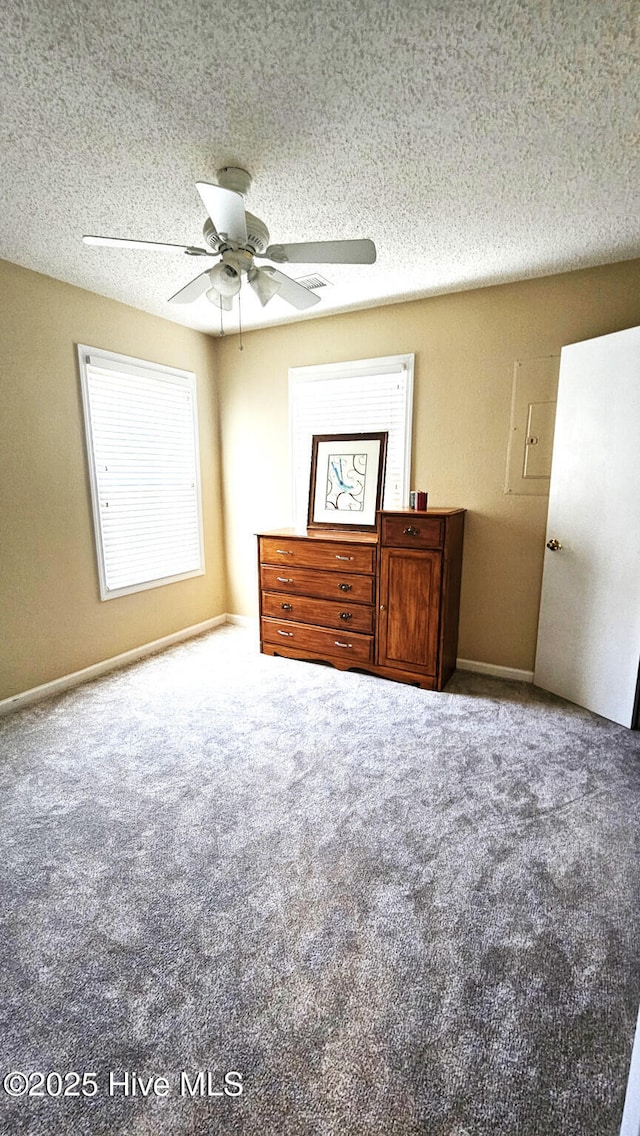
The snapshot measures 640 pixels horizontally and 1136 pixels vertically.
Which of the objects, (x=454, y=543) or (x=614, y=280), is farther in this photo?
(x=454, y=543)

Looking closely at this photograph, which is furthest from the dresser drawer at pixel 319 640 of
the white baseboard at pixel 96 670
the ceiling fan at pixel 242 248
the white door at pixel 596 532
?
the ceiling fan at pixel 242 248

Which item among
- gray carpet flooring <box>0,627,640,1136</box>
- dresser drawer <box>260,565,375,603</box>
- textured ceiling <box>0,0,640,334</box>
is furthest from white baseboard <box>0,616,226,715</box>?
textured ceiling <box>0,0,640,334</box>

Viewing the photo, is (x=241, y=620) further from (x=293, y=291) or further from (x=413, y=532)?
(x=293, y=291)

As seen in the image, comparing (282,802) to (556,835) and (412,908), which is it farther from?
(556,835)

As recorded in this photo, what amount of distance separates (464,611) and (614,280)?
7.22ft

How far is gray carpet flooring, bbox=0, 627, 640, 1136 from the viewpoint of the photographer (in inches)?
41.6

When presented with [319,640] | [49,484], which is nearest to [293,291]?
[49,484]

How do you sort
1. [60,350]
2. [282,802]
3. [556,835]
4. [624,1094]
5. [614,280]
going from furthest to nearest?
[60,350] < [614,280] < [282,802] < [556,835] < [624,1094]

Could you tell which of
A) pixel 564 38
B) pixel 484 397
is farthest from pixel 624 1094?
pixel 484 397

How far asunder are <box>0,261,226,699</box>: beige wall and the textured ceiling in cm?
39

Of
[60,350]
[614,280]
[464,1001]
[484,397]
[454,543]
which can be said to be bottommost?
[464,1001]

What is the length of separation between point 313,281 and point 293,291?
744 mm

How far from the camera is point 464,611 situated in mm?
3346

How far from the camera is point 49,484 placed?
9.65 ft
